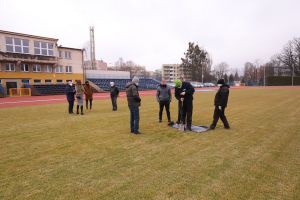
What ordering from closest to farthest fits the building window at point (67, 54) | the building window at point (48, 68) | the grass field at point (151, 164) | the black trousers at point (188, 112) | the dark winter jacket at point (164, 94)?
the grass field at point (151, 164) → the black trousers at point (188, 112) → the dark winter jacket at point (164, 94) → the building window at point (48, 68) → the building window at point (67, 54)

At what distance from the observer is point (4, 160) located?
212 inches

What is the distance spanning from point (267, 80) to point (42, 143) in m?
76.5

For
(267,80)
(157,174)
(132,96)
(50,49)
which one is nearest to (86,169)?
(157,174)

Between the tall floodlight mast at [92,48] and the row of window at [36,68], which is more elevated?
the tall floodlight mast at [92,48]

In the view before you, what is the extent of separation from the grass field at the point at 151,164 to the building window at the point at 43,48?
35.9 meters

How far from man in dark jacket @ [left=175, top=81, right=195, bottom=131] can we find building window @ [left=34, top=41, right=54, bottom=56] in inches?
1498

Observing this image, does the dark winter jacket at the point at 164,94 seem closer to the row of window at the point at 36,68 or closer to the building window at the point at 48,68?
the row of window at the point at 36,68

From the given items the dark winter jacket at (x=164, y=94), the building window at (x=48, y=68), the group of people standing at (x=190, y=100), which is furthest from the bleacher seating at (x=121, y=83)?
the group of people standing at (x=190, y=100)

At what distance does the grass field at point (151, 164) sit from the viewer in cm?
383

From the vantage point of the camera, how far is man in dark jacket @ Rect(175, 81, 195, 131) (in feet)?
27.3

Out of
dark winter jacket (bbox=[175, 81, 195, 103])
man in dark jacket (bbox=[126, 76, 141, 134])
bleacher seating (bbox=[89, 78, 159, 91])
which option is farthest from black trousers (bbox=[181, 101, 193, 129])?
bleacher seating (bbox=[89, 78, 159, 91])

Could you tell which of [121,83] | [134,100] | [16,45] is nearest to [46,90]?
[16,45]

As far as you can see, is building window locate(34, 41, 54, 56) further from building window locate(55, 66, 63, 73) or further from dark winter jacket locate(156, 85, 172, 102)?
dark winter jacket locate(156, 85, 172, 102)

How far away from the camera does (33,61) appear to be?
38.2 m
